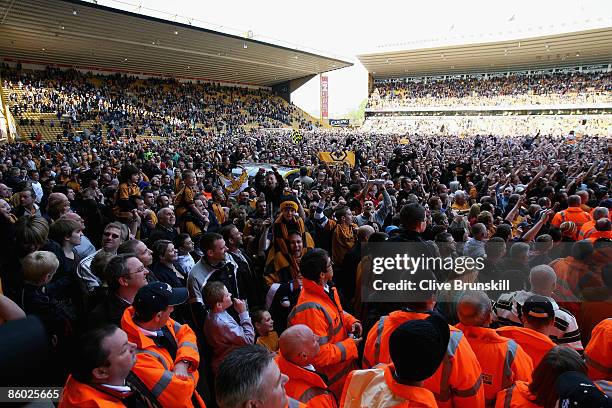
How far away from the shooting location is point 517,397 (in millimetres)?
1865

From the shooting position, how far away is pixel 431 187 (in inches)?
368

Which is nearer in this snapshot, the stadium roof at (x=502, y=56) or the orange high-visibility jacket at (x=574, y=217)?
the orange high-visibility jacket at (x=574, y=217)

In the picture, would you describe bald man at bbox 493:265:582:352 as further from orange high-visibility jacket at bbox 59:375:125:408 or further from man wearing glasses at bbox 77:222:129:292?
man wearing glasses at bbox 77:222:129:292

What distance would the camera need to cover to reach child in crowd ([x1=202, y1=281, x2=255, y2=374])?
274 cm

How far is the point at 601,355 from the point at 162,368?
2.19 m

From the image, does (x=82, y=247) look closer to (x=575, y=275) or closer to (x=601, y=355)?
(x=601, y=355)

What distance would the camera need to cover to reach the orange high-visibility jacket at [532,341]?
2285mm

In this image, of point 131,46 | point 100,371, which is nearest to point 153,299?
point 100,371

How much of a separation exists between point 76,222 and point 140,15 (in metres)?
27.0

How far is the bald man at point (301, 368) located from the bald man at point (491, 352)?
827 millimetres

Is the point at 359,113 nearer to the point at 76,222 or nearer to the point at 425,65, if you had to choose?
the point at 425,65

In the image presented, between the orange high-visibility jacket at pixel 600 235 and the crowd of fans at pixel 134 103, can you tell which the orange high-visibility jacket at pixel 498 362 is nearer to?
the orange high-visibility jacket at pixel 600 235

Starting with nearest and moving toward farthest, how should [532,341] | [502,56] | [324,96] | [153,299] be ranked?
1. [153,299]
2. [532,341]
3. [502,56]
4. [324,96]

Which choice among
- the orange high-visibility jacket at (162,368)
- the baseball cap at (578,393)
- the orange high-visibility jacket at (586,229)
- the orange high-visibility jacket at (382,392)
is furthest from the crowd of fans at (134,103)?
the baseball cap at (578,393)
